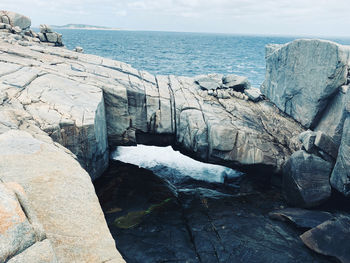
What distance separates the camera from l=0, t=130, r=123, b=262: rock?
4422 millimetres

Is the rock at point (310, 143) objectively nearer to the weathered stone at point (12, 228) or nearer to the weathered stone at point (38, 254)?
Result: the weathered stone at point (38, 254)

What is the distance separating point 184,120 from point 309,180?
6.93 m

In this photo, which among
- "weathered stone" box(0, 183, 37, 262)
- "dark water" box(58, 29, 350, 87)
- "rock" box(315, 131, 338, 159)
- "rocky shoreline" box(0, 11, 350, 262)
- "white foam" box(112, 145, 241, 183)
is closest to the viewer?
"weathered stone" box(0, 183, 37, 262)

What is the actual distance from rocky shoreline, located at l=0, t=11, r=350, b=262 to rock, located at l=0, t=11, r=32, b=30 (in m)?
5.72

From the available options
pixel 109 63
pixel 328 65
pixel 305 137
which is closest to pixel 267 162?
pixel 305 137

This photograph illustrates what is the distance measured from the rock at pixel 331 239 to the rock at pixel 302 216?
24.2 inches

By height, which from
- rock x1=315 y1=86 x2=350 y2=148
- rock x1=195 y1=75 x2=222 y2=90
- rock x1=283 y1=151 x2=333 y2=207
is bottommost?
rock x1=283 y1=151 x2=333 y2=207

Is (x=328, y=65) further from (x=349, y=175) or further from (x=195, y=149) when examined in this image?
(x=195, y=149)

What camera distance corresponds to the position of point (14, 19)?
83.0ft

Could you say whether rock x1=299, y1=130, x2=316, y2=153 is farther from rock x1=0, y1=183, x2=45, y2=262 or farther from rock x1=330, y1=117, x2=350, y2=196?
rock x1=0, y1=183, x2=45, y2=262

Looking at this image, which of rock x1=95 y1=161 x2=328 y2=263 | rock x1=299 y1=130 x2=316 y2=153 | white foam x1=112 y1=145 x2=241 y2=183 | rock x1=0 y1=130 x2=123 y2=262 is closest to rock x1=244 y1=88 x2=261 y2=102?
white foam x1=112 y1=145 x2=241 y2=183

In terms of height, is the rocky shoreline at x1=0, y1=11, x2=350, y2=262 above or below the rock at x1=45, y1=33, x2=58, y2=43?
below

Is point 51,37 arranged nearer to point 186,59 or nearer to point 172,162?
point 172,162

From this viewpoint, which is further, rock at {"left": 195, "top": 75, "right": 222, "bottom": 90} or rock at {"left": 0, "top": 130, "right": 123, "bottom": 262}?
rock at {"left": 195, "top": 75, "right": 222, "bottom": 90}
